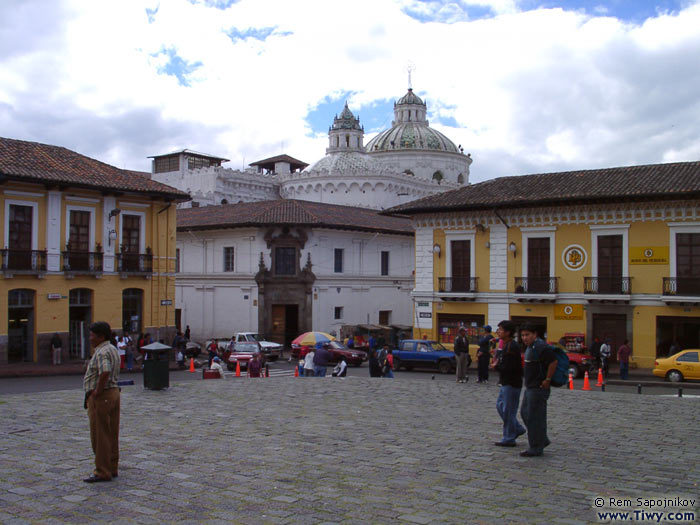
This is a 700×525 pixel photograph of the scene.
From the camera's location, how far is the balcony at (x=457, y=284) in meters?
30.4

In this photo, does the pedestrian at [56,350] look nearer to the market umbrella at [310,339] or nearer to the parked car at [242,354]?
the parked car at [242,354]

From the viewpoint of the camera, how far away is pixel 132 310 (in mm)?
30719

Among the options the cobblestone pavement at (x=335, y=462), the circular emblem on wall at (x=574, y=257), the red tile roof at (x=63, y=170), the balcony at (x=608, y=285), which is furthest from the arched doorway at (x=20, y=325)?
the balcony at (x=608, y=285)

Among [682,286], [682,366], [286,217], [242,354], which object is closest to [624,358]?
[682,366]

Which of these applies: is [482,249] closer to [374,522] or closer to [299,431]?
[299,431]

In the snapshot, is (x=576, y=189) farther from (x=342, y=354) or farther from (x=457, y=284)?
(x=342, y=354)

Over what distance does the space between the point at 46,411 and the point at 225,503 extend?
7167 millimetres

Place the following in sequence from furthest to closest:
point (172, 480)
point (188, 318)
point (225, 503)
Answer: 1. point (188, 318)
2. point (172, 480)
3. point (225, 503)

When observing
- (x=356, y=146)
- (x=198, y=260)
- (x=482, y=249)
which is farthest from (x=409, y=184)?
(x=482, y=249)

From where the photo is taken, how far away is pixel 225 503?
7195 millimetres

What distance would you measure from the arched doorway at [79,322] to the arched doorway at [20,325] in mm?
1766

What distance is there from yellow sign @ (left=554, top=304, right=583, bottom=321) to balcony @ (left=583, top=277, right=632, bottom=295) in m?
0.80

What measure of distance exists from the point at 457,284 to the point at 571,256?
16.6 ft

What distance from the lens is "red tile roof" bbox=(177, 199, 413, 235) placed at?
3916 centimetres
